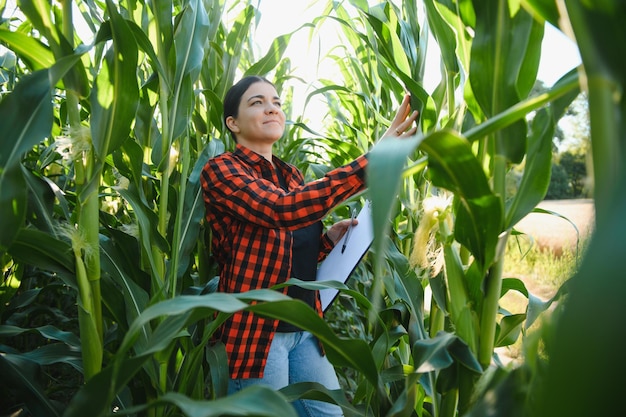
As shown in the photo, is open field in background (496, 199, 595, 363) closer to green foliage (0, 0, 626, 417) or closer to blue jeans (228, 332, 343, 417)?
blue jeans (228, 332, 343, 417)

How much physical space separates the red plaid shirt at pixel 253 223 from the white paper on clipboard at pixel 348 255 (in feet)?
0.32

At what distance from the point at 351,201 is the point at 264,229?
298 millimetres

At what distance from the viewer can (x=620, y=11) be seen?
37 cm

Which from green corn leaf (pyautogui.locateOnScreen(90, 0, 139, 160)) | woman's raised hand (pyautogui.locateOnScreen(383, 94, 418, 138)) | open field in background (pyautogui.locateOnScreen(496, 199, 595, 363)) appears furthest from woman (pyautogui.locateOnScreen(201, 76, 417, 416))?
open field in background (pyautogui.locateOnScreen(496, 199, 595, 363))

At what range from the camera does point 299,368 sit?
1.12 m

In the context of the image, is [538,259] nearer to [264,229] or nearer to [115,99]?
[264,229]

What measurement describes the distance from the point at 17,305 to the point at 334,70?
2117mm

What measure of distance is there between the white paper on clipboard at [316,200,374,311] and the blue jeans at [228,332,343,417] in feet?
0.33

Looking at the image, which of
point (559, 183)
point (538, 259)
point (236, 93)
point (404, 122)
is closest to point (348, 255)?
point (404, 122)

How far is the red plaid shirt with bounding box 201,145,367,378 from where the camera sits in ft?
3.09

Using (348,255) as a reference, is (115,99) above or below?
above

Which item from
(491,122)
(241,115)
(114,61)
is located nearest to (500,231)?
(491,122)

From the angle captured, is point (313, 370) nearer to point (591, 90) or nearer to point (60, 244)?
point (60, 244)

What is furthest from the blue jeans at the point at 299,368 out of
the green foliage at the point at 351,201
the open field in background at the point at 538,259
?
the open field in background at the point at 538,259
